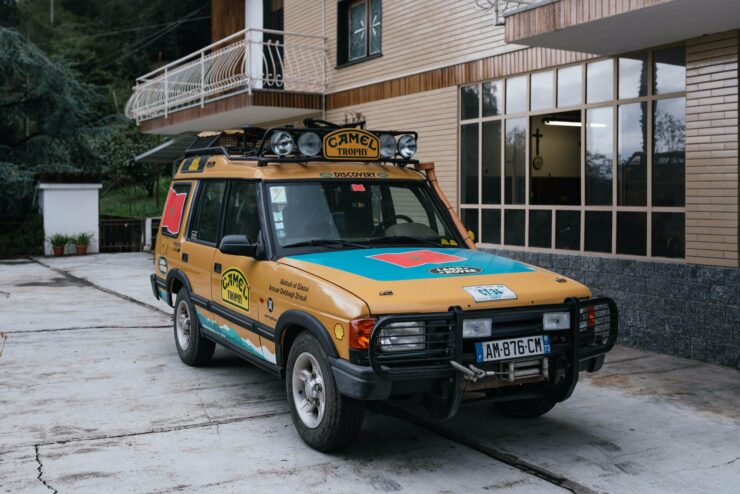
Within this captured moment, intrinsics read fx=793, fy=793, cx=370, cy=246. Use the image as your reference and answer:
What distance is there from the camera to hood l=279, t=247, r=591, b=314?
487cm

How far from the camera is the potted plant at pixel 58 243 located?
2138 cm

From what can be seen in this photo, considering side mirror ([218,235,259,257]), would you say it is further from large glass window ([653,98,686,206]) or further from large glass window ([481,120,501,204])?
large glass window ([481,120,501,204])

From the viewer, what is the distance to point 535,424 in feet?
19.7

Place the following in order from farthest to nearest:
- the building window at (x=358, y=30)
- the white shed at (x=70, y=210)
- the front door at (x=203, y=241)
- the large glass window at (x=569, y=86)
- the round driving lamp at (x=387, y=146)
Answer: the white shed at (x=70, y=210) → the building window at (x=358, y=30) → the large glass window at (x=569, y=86) → the front door at (x=203, y=241) → the round driving lamp at (x=387, y=146)

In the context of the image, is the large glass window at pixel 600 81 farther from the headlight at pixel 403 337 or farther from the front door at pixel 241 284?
the headlight at pixel 403 337

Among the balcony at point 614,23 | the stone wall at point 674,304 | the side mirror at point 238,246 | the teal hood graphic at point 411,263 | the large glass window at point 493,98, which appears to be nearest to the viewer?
the teal hood graphic at point 411,263

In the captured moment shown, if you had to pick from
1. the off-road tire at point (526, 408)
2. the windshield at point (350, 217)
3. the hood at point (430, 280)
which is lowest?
the off-road tire at point (526, 408)

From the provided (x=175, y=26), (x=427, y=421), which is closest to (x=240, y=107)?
(x=427, y=421)

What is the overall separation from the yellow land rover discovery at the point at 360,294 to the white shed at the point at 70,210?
50.7 ft

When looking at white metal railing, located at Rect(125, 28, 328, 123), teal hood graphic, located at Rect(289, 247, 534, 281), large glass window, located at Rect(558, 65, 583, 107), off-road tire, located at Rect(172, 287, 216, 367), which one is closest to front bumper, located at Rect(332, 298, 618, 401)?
teal hood graphic, located at Rect(289, 247, 534, 281)

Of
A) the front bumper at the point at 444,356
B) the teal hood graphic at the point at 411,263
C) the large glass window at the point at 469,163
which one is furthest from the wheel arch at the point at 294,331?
the large glass window at the point at 469,163

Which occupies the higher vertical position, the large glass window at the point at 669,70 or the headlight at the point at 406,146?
the large glass window at the point at 669,70

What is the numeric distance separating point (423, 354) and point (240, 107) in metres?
12.1

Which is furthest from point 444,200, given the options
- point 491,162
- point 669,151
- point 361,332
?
point 491,162
